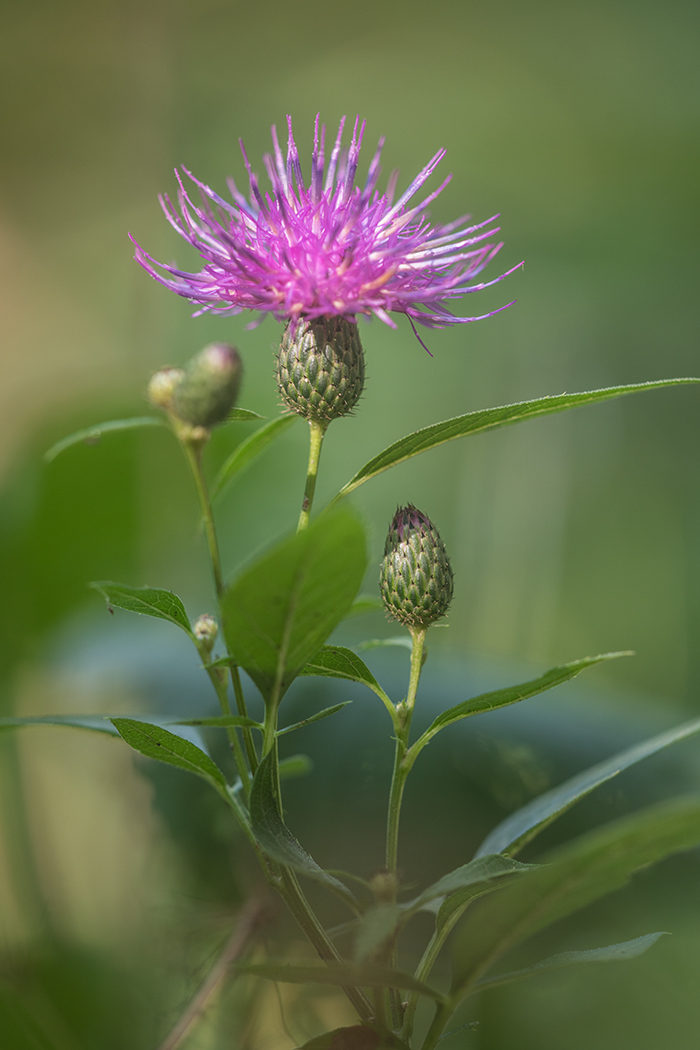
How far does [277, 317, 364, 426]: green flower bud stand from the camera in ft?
2.10

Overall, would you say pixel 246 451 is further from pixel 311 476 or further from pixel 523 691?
pixel 523 691

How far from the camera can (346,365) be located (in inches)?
25.6

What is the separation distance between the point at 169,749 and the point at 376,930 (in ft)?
0.61

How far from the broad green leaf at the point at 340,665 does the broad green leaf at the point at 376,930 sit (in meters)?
0.14

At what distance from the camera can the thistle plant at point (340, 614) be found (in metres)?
0.40

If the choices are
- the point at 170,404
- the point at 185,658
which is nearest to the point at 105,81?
the point at 185,658

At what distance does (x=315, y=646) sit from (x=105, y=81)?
3.89m

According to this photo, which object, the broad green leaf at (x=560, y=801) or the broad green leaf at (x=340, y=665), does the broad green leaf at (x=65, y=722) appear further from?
the broad green leaf at (x=560, y=801)

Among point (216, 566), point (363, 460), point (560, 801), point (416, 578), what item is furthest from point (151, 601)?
point (363, 460)

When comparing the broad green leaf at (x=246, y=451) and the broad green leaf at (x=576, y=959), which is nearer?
the broad green leaf at (x=576, y=959)

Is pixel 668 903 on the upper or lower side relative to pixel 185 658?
lower

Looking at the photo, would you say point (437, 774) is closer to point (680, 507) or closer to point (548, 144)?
point (680, 507)

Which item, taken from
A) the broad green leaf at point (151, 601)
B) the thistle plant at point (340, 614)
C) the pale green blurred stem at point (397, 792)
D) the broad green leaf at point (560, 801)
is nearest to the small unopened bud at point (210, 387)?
the thistle plant at point (340, 614)

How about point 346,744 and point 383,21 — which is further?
point 383,21
